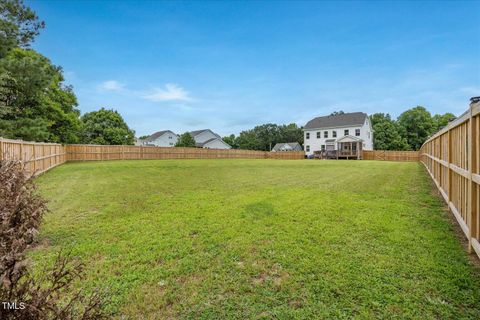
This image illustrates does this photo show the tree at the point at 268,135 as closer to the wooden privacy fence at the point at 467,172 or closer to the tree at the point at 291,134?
the tree at the point at 291,134

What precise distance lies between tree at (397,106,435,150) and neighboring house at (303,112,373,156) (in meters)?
10.8

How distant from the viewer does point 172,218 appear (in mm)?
4555

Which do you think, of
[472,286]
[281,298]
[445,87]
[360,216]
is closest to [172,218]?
[281,298]

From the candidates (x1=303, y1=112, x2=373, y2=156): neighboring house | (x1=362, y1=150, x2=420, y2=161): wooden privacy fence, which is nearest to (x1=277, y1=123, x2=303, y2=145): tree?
(x1=303, y1=112, x2=373, y2=156): neighboring house

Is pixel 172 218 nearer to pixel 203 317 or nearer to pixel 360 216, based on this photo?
pixel 203 317

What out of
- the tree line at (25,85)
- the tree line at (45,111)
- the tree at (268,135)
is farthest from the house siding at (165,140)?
the tree line at (25,85)

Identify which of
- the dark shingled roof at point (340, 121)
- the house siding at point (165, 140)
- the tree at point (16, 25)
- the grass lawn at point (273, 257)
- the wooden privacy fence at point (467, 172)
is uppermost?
the tree at point (16, 25)

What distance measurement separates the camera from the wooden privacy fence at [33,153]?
7.27 metres

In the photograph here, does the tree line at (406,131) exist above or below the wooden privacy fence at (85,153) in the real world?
above

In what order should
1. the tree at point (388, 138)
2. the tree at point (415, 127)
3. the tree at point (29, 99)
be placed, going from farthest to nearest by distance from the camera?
the tree at point (415, 127) < the tree at point (388, 138) < the tree at point (29, 99)

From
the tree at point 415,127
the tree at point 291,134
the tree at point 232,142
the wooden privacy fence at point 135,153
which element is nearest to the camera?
the wooden privacy fence at point 135,153

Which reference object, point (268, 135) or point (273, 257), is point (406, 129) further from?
point (273, 257)

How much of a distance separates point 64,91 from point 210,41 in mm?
15606

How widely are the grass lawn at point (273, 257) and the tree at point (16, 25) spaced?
12891 millimetres
